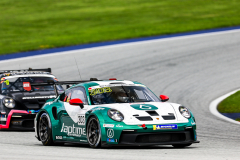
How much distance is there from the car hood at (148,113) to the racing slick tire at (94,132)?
13.1 inches

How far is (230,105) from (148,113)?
6.42 m

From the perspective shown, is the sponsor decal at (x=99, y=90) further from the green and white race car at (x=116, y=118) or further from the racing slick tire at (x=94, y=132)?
the racing slick tire at (x=94, y=132)

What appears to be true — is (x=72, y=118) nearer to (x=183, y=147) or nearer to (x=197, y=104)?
(x=183, y=147)

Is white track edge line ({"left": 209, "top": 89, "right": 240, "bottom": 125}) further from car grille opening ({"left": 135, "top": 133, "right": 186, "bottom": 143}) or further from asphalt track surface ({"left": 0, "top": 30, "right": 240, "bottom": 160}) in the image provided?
car grille opening ({"left": 135, "top": 133, "right": 186, "bottom": 143})

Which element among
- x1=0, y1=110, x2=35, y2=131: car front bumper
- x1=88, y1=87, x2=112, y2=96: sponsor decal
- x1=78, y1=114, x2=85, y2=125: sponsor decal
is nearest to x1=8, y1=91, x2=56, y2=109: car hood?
x1=0, y1=110, x2=35, y2=131: car front bumper

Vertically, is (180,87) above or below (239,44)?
below

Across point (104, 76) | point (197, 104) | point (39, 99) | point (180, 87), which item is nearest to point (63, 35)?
point (104, 76)

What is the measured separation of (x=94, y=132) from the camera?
7176 millimetres

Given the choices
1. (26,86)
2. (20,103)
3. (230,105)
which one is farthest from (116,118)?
(230,105)

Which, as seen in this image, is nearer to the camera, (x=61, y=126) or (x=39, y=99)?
(x=61, y=126)

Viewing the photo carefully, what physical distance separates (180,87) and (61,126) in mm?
9165

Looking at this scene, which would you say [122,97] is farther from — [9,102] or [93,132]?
[9,102]

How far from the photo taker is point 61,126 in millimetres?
8109

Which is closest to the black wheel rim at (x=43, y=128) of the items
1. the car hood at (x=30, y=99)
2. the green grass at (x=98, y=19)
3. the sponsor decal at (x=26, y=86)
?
the sponsor decal at (x=26, y=86)
